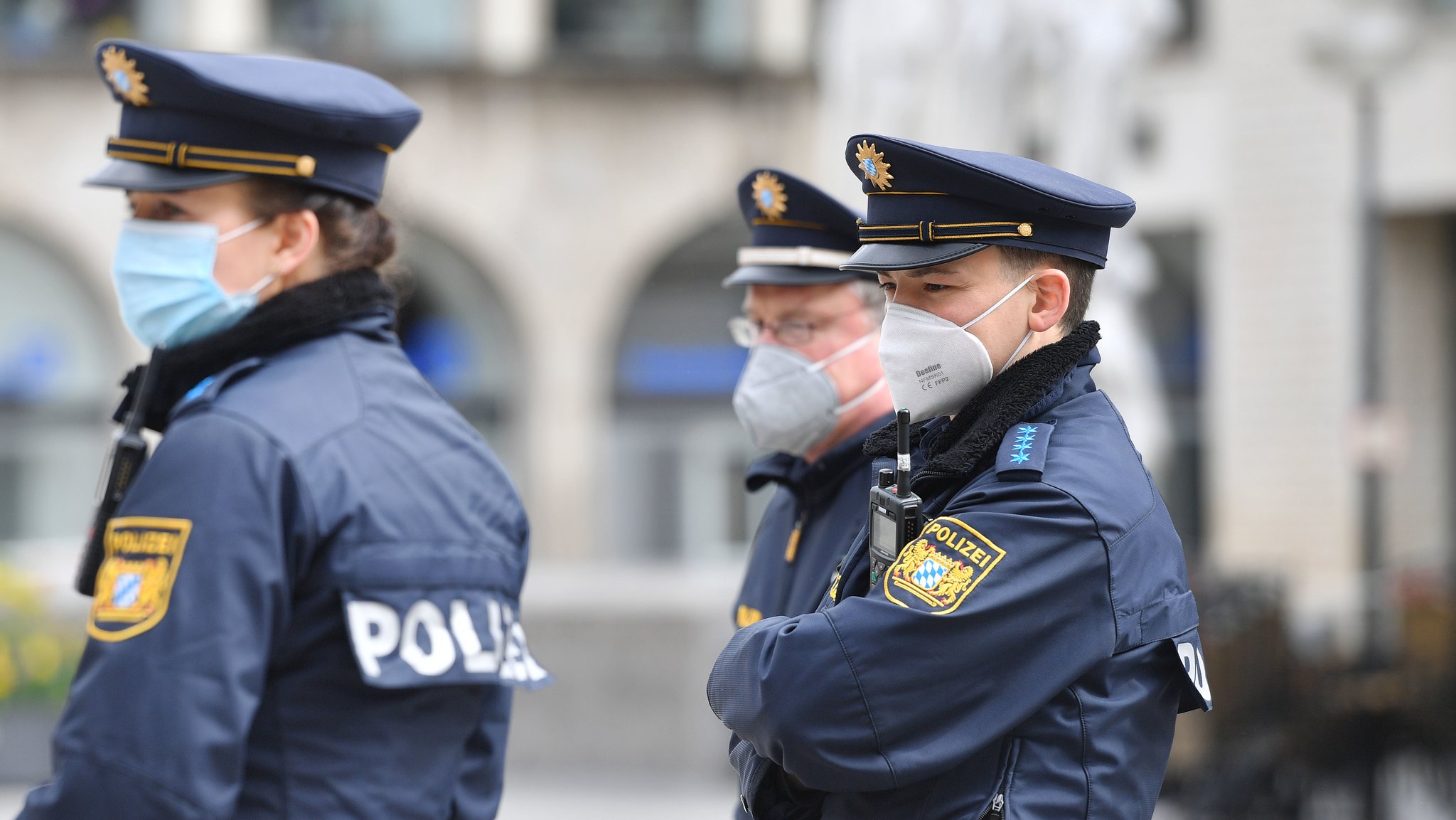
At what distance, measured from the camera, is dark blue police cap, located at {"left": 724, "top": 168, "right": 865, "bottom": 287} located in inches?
132

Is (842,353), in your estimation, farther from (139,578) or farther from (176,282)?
(139,578)

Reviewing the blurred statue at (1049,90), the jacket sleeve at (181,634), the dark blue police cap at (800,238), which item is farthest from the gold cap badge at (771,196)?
the blurred statue at (1049,90)

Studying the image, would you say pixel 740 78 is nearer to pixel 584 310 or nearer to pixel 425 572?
pixel 584 310

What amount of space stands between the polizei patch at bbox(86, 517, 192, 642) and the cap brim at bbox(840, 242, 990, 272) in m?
0.97

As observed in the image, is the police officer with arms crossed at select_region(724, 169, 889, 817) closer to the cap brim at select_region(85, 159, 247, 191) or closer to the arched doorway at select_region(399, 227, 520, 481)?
the cap brim at select_region(85, 159, 247, 191)

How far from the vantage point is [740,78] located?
70.5ft

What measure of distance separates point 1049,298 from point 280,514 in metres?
1.09

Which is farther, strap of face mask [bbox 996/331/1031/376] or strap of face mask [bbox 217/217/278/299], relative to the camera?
strap of face mask [bbox 217/217/278/299]

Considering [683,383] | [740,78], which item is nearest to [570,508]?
[683,383]

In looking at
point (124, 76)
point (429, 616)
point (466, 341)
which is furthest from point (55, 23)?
point (429, 616)

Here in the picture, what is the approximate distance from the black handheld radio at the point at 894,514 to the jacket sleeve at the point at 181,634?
79cm

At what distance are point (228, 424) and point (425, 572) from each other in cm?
35

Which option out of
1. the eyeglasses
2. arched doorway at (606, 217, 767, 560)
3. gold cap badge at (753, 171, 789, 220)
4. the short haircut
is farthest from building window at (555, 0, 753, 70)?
the short haircut

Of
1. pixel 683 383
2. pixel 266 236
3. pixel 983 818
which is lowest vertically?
pixel 683 383
